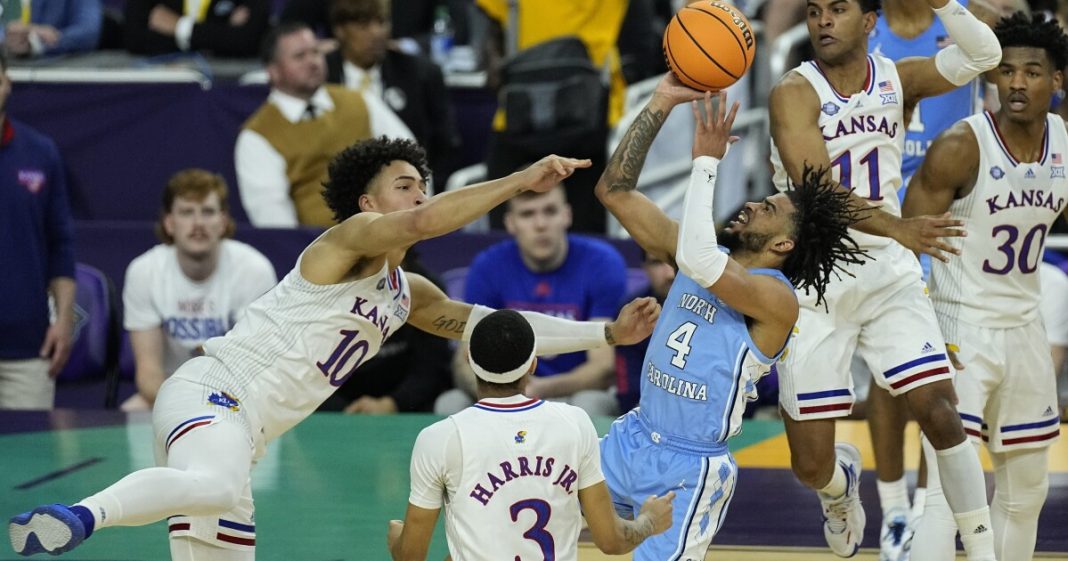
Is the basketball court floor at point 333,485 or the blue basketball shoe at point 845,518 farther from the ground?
the blue basketball shoe at point 845,518

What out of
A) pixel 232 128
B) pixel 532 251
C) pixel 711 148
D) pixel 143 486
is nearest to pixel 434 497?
pixel 143 486

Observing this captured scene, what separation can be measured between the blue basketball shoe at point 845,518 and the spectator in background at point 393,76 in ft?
17.5

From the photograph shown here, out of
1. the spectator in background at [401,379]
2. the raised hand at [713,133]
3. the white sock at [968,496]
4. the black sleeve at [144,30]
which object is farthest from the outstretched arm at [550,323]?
the black sleeve at [144,30]

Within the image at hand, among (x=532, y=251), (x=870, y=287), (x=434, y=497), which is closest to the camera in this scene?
(x=434, y=497)

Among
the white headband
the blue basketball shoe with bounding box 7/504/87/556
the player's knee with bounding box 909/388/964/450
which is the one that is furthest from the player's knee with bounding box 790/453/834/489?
the blue basketball shoe with bounding box 7/504/87/556

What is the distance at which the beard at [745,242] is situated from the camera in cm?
577

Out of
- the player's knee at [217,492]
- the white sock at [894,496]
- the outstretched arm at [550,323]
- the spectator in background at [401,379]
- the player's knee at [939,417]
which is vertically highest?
the outstretched arm at [550,323]

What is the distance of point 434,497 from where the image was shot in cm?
496

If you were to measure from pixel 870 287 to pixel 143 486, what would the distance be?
2.92m

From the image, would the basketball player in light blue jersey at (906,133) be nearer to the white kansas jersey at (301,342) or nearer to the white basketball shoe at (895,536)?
the white basketball shoe at (895,536)

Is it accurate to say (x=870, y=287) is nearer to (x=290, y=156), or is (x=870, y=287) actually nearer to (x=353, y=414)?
(x=353, y=414)

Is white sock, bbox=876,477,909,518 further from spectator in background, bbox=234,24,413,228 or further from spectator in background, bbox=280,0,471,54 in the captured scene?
spectator in background, bbox=280,0,471,54

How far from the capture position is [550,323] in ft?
20.7

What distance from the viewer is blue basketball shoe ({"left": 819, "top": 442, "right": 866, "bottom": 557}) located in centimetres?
655
